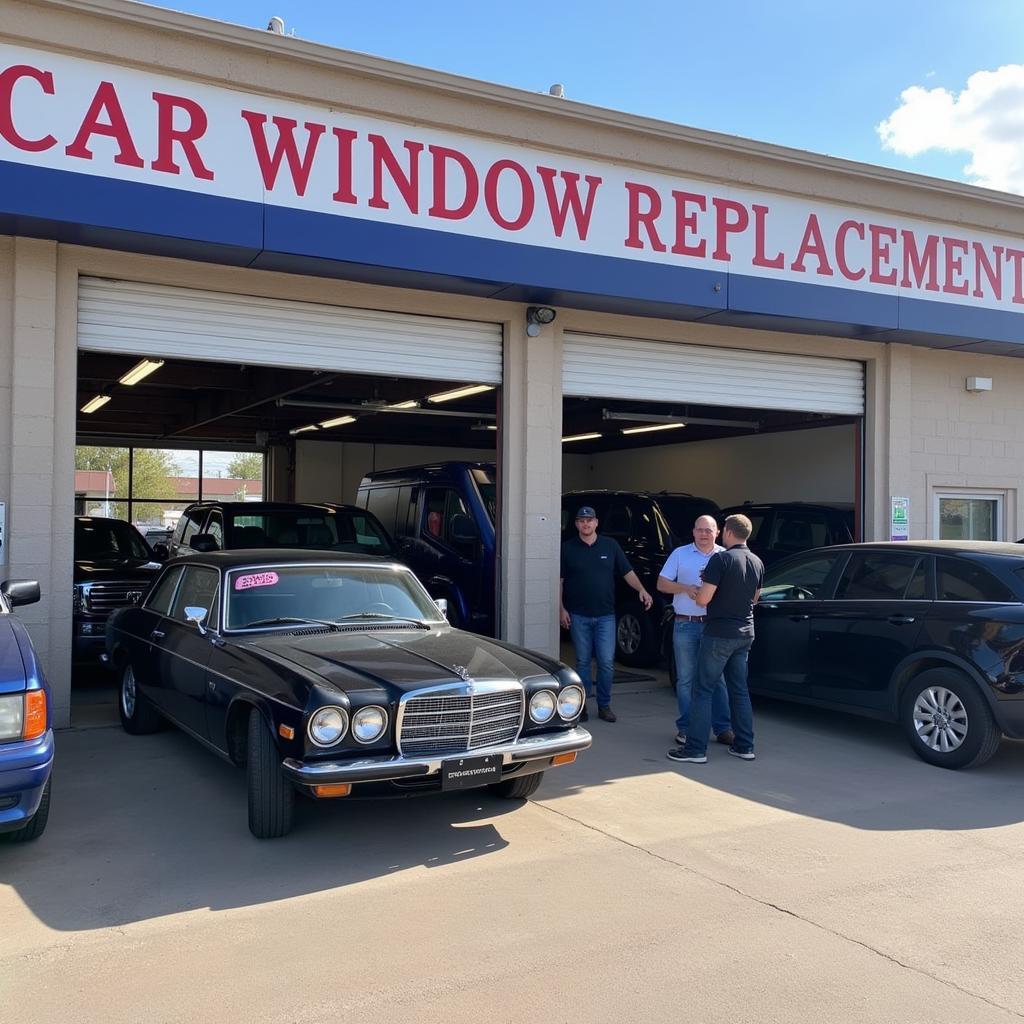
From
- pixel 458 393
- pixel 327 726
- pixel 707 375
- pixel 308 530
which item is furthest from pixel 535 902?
pixel 458 393

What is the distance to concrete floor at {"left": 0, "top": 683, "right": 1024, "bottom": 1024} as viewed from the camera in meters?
3.64

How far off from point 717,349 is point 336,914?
828 centimetres

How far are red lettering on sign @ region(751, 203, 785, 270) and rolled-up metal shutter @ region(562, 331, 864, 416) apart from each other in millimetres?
1125

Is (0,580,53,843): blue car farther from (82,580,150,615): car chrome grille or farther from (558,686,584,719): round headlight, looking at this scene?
(82,580,150,615): car chrome grille

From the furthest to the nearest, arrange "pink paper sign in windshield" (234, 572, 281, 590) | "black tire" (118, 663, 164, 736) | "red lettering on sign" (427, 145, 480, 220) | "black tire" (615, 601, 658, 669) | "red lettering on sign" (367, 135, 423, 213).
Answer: "black tire" (615, 601, 658, 669)
"red lettering on sign" (427, 145, 480, 220)
"red lettering on sign" (367, 135, 423, 213)
"black tire" (118, 663, 164, 736)
"pink paper sign in windshield" (234, 572, 281, 590)

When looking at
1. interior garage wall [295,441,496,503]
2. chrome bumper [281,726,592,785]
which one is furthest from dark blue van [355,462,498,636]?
interior garage wall [295,441,496,503]

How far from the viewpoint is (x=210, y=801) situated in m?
6.04

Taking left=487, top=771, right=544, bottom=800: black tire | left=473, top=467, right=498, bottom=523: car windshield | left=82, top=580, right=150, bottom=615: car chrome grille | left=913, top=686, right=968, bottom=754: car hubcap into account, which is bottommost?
left=487, top=771, right=544, bottom=800: black tire

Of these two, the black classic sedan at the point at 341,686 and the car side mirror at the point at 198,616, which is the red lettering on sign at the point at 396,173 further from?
the car side mirror at the point at 198,616

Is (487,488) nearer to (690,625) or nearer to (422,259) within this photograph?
(422,259)

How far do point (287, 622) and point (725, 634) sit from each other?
3.16 metres

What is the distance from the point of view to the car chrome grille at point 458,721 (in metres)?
5.06

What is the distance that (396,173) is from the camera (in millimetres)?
8508

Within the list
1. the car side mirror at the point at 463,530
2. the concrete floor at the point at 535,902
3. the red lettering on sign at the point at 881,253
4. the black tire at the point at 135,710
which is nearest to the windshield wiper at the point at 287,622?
the concrete floor at the point at 535,902
